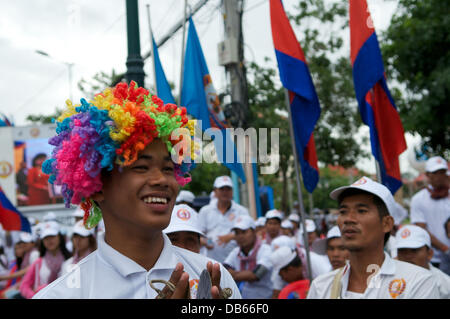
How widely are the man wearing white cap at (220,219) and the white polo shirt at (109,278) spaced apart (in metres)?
5.15

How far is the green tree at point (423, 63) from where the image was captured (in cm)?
1242

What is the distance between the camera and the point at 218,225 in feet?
24.6

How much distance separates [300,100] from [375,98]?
0.77m

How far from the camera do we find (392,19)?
1406 centimetres

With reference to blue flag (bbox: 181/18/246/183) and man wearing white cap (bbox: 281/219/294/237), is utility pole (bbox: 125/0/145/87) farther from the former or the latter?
man wearing white cap (bbox: 281/219/294/237)

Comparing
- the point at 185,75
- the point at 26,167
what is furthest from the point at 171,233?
the point at 26,167

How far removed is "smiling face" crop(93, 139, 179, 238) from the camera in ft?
6.86

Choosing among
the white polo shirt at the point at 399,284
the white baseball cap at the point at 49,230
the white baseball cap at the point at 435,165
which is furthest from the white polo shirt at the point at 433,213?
the white baseball cap at the point at 49,230

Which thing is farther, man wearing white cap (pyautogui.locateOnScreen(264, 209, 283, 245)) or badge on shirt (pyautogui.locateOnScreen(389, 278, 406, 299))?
man wearing white cap (pyautogui.locateOnScreen(264, 209, 283, 245))

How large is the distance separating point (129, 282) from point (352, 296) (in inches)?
67.3

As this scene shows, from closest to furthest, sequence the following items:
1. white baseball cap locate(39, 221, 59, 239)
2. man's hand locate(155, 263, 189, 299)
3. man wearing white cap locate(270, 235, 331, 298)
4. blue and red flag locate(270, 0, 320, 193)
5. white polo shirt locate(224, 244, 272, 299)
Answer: man's hand locate(155, 263, 189, 299) → blue and red flag locate(270, 0, 320, 193) → man wearing white cap locate(270, 235, 331, 298) → white polo shirt locate(224, 244, 272, 299) → white baseball cap locate(39, 221, 59, 239)

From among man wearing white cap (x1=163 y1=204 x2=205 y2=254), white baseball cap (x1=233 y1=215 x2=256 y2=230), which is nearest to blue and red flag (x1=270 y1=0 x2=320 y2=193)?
white baseball cap (x1=233 y1=215 x2=256 y2=230)

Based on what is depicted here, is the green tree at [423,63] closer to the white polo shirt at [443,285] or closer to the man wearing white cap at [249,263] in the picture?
the man wearing white cap at [249,263]

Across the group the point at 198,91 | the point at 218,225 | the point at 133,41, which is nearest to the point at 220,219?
the point at 218,225
